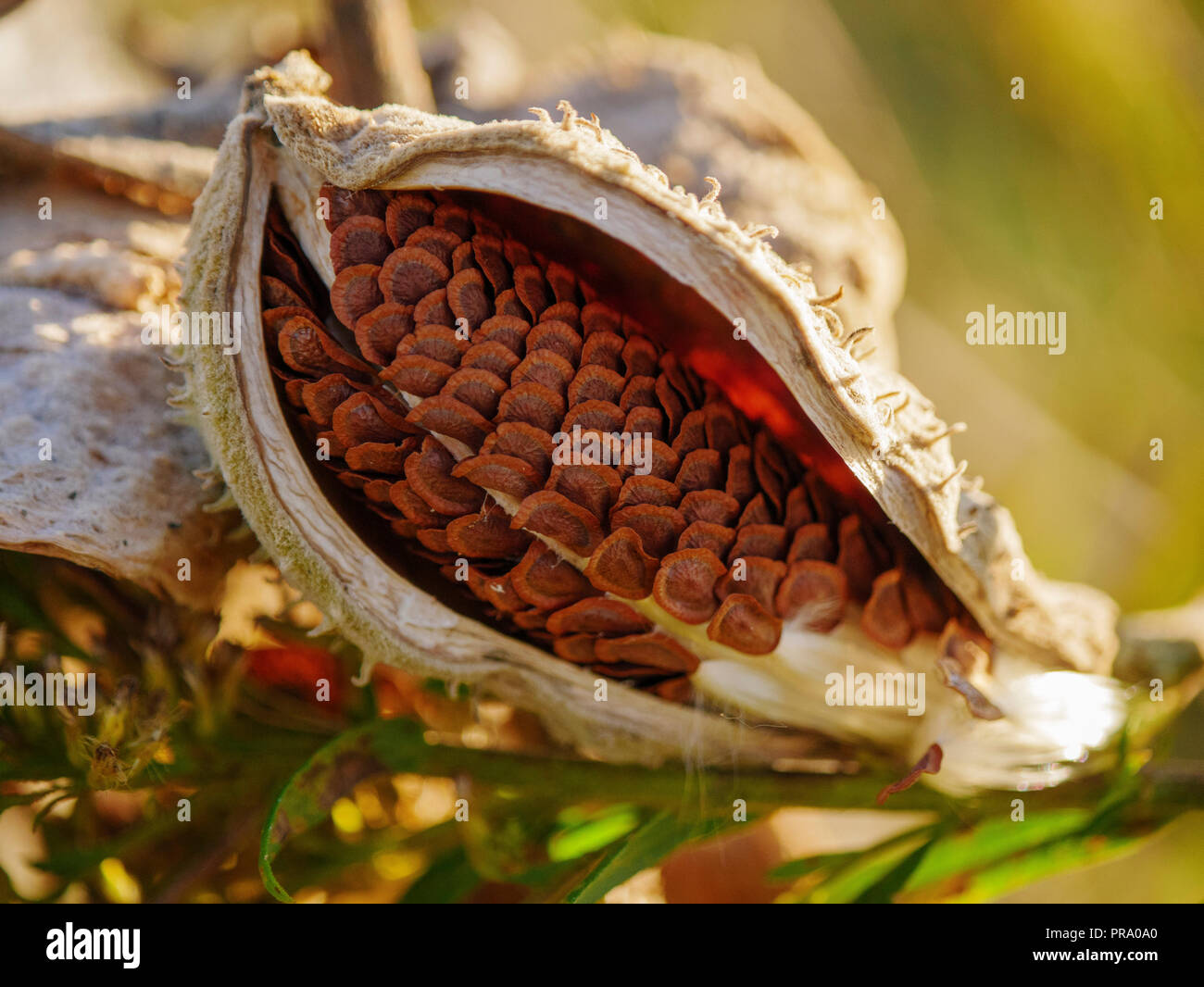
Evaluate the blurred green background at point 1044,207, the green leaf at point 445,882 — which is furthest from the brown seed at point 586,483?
the blurred green background at point 1044,207

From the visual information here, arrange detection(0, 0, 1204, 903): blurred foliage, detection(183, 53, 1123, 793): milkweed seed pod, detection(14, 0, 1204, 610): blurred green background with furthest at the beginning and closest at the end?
detection(14, 0, 1204, 610): blurred green background < detection(0, 0, 1204, 903): blurred foliage < detection(183, 53, 1123, 793): milkweed seed pod

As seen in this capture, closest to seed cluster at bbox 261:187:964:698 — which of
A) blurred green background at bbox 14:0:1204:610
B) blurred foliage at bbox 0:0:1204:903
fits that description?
blurred foliage at bbox 0:0:1204:903

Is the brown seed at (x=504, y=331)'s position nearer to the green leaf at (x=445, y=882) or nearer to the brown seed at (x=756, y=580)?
the brown seed at (x=756, y=580)

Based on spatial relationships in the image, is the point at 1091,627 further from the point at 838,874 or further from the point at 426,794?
the point at 426,794

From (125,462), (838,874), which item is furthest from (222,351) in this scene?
(838,874)

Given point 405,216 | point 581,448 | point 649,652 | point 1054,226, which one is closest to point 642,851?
point 649,652

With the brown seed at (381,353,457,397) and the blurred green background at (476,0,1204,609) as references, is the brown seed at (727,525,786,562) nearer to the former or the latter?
the brown seed at (381,353,457,397)

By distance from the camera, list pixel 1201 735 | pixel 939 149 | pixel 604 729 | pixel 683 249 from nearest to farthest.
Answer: pixel 683 249 → pixel 604 729 → pixel 1201 735 → pixel 939 149
